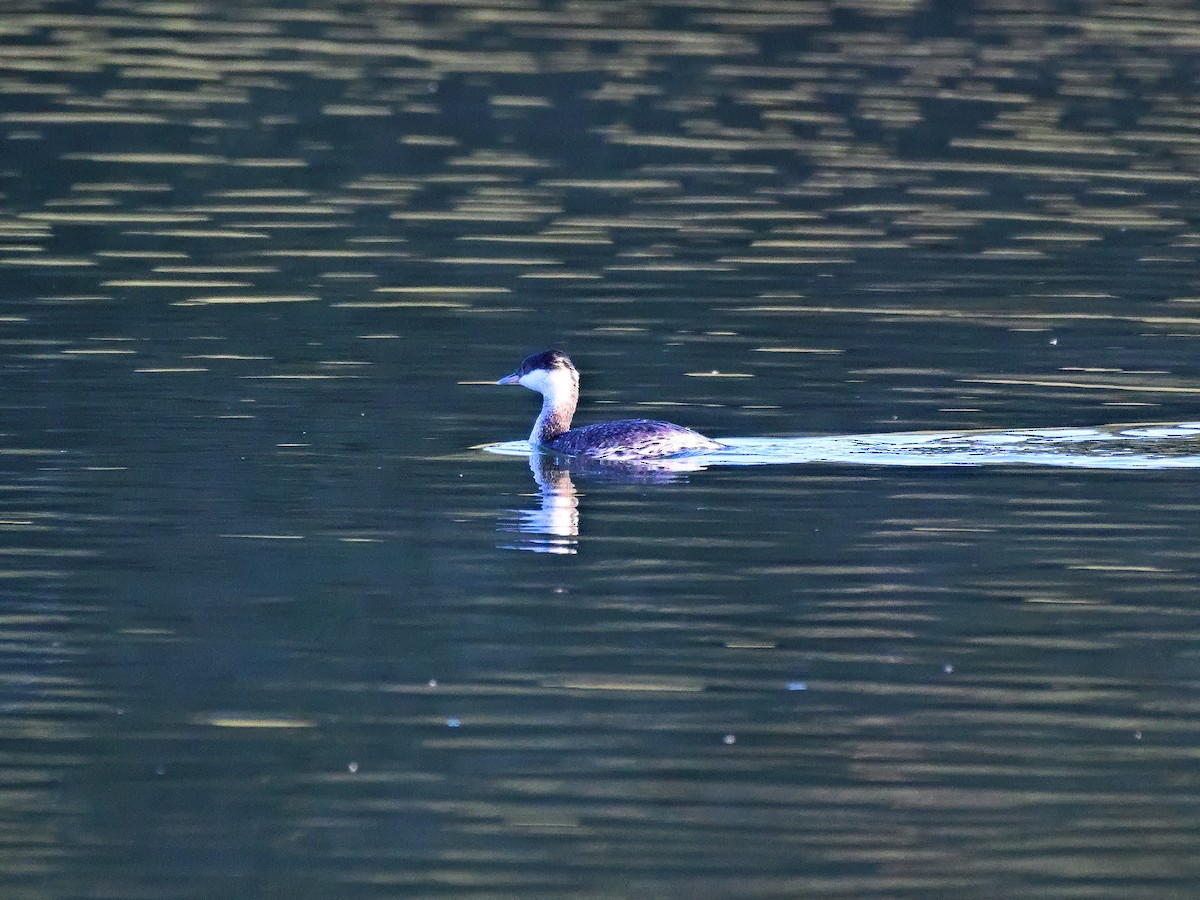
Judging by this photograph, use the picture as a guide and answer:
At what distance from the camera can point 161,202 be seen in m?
28.4

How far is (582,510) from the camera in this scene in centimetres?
1670

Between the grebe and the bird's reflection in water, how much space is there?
0.30 ft

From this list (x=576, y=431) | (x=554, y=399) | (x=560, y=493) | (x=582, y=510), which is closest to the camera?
(x=582, y=510)

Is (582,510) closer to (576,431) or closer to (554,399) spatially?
(576,431)

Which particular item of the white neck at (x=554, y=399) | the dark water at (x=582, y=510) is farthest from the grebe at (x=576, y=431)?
the dark water at (x=582, y=510)

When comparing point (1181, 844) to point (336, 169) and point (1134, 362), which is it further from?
point (336, 169)

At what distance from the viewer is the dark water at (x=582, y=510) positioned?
10.6 meters

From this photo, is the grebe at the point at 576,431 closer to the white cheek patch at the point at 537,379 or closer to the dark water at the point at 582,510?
the white cheek patch at the point at 537,379

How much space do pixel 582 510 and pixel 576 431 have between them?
7.03 feet

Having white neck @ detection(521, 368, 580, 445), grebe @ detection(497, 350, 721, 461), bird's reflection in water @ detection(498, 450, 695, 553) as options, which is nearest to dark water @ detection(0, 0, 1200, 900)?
bird's reflection in water @ detection(498, 450, 695, 553)

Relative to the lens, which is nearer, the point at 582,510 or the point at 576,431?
the point at 582,510

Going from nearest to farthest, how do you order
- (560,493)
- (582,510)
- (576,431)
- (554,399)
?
(582,510) < (560,493) < (576,431) < (554,399)

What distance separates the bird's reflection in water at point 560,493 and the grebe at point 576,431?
3.6 inches

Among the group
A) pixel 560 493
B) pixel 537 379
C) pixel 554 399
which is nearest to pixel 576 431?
pixel 554 399
